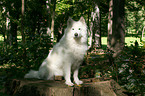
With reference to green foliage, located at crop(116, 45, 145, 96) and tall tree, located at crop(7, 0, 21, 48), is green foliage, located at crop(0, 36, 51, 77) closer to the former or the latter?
tall tree, located at crop(7, 0, 21, 48)

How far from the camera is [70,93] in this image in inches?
142

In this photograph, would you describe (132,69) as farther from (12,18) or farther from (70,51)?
(12,18)

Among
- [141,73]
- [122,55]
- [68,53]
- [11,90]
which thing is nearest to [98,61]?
[122,55]

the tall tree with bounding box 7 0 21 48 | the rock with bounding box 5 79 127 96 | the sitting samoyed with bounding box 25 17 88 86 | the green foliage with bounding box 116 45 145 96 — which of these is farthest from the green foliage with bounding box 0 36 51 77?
the green foliage with bounding box 116 45 145 96

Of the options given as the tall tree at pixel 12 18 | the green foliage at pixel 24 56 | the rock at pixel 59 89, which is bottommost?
the rock at pixel 59 89

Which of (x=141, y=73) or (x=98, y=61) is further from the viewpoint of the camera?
(x=98, y=61)

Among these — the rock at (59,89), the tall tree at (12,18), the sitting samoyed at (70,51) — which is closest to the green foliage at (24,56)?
the tall tree at (12,18)

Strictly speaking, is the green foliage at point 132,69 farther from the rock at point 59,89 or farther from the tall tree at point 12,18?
the tall tree at point 12,18

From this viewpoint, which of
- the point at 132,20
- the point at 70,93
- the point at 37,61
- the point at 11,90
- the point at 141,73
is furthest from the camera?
the point at 132,20

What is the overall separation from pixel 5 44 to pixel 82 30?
413 centimetres

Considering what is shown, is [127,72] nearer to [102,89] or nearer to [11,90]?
[102,89]

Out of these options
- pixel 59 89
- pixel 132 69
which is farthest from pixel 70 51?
pixel 132 69

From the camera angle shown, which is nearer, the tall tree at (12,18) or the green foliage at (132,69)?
the green foliage at (132,69)

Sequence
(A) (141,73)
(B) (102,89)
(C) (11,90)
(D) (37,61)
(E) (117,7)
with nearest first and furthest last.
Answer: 1. (B) (102,89)
2. (C) (11,90)
3. (A) (141,73)
4. (D) (37,61)
5. (E) (117,7)
